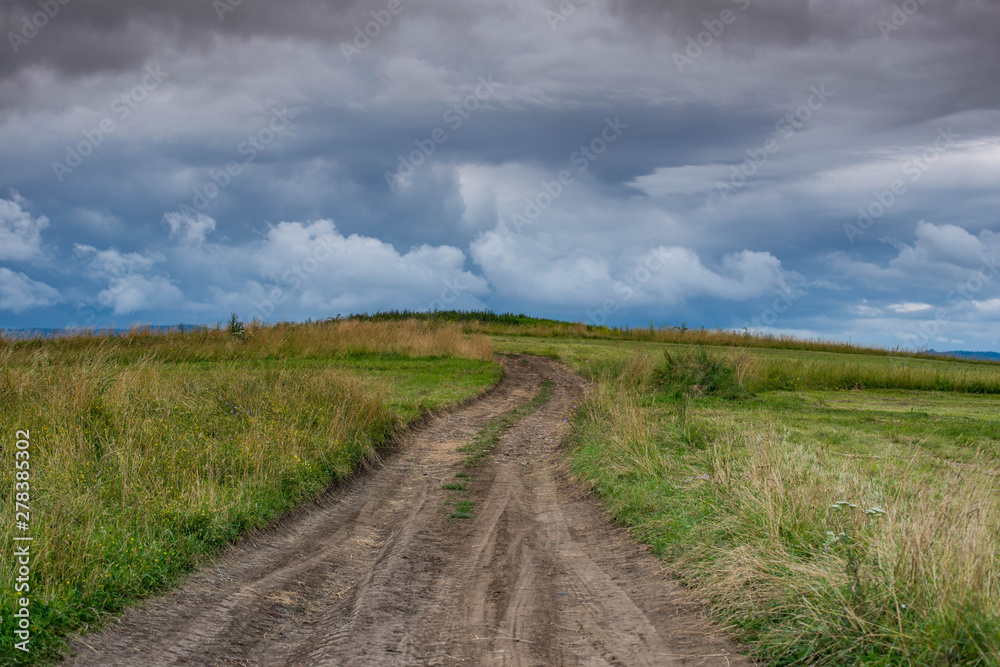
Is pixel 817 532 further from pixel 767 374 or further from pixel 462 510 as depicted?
pixel 767 374

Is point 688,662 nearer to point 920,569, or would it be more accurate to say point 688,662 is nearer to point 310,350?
point 920,569

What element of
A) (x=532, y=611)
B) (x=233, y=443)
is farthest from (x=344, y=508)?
(x=532, y=611)

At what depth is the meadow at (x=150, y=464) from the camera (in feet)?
15.2

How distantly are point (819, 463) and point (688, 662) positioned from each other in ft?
12.8

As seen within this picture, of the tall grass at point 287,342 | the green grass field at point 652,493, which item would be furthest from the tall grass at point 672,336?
the green grass field at point 652,493

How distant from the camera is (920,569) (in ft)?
12.4

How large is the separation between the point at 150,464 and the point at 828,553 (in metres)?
6.63

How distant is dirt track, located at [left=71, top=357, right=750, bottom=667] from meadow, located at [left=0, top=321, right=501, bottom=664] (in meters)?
0.29

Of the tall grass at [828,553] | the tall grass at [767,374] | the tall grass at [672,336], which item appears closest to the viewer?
the tall grass at [828,553]

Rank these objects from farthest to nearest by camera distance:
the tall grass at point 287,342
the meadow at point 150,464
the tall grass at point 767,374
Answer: the tall grass at point 287,342
the tall grass at point 767,374
the meadow at point 150,464

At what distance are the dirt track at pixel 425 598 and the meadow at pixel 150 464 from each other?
0.94 feet

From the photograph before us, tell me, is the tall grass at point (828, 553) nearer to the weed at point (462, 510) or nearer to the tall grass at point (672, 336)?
the weed at point (462, 510)

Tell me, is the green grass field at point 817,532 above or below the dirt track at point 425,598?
above

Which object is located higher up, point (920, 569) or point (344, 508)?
point (920, 569)
